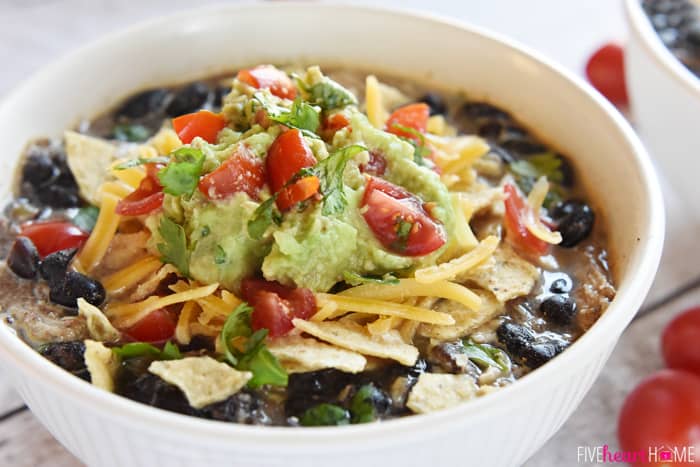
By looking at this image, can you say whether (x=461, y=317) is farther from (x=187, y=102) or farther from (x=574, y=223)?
(x=187, y=102)

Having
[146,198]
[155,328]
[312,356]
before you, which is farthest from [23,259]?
[312,356]

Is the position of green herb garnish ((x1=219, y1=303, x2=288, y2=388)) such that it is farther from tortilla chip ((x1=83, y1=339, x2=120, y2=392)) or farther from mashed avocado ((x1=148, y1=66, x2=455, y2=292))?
tortilla chip ((x1=83, y1=339, x2=120, y2=392))

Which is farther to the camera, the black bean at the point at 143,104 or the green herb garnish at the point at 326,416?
the black bean at the point at 143,104

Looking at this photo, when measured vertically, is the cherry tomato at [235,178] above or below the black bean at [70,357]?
above

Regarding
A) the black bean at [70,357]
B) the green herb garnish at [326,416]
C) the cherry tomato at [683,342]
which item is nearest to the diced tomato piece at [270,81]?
the black bean at [70,357]

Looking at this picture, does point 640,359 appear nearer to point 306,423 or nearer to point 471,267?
point 471,267

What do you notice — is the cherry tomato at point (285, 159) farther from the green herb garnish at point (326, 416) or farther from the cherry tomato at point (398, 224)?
the green herb garnish at point (326, 416)
